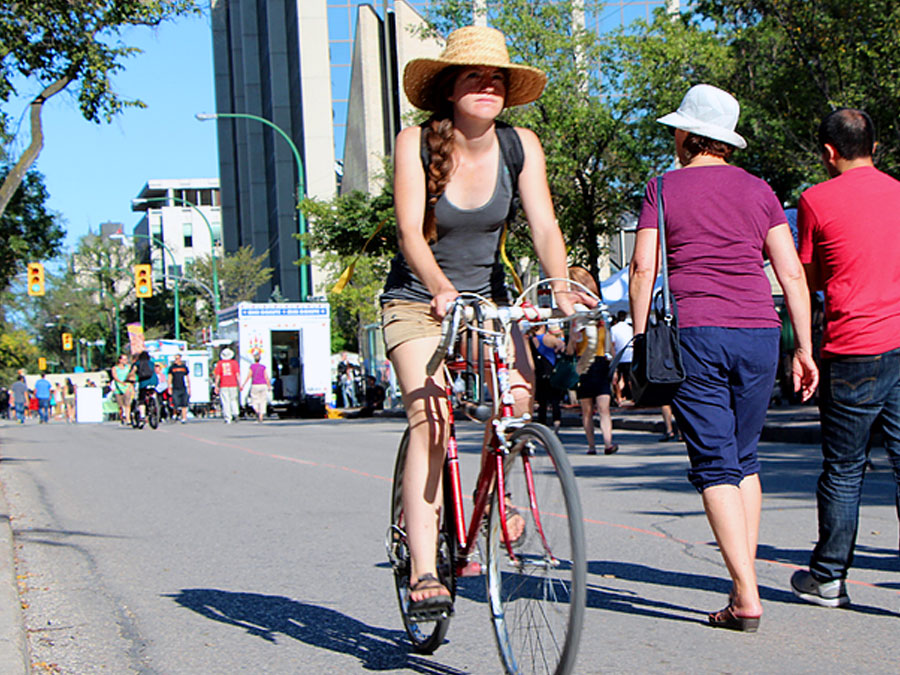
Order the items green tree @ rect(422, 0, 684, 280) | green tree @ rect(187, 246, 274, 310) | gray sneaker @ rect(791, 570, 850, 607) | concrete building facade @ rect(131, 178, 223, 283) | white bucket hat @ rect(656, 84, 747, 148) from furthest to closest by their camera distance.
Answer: concrete building facade @ rect(131, 178, 223, 283) < green tree @ rect(187, 246, 274, 310) < green tree @ rect(422, 0, 684, 280) < gray sneaker @ rect(791, 570, 850, 607) < white bucket hat @ rect(656, 84, 747, 148)

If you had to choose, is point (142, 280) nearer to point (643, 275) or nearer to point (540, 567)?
point (643, 275)

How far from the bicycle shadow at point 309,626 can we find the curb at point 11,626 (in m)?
0.74

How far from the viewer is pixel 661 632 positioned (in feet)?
15.0

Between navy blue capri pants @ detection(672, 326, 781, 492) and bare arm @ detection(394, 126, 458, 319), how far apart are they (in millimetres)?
1069

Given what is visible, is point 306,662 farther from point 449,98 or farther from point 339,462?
point 339,462

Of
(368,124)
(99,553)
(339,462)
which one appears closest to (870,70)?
(339,462)

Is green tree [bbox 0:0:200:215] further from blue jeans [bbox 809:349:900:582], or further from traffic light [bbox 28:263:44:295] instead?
traffic light [bbox 28:263:44:295]

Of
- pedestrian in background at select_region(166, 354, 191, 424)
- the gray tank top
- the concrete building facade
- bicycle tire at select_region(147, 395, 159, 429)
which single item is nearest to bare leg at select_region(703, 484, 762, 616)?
the gray tank top

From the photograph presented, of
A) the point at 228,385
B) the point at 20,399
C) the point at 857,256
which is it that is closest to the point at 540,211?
the point at 857,256

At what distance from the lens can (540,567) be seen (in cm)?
335

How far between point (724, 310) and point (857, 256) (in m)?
0.76

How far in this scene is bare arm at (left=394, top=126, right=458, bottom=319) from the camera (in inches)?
149

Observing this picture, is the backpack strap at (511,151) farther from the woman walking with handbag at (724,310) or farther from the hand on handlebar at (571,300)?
the woman walking with handbag at (724,310)

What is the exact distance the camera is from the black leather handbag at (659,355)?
4.27 m
